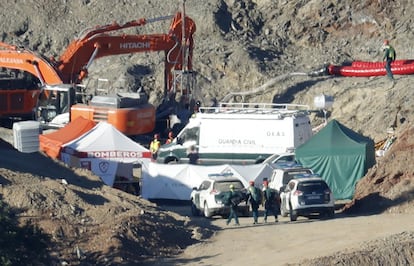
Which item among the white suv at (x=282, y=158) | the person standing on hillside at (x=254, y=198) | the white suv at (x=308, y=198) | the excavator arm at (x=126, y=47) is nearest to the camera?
the person standing on hillside at (x=254, y=198)

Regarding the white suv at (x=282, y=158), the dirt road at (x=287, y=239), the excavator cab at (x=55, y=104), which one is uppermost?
the excavator cab at (x=55, y=104)

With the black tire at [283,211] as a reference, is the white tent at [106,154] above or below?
above

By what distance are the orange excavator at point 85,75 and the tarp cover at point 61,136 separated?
3.09 meters

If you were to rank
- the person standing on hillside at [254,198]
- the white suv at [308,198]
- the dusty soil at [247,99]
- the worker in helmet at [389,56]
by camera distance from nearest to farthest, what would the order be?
1. the dusty soil at [247,99]
2. the person standing on hillside at [254,198]
3. the white suv at [308,198]
4. the worker in helmet at [389,56]

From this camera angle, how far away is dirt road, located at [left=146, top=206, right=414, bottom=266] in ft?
96.6

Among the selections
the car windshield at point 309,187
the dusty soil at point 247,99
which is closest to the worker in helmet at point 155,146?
the dusty soil at point 247,99

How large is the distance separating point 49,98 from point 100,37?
324cm

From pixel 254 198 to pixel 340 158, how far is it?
530 centimetres

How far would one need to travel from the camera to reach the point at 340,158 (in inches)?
1526

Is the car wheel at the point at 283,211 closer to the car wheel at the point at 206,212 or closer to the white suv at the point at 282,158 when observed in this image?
the car wheel at the point at 206,212

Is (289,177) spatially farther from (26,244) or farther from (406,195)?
(26,244)

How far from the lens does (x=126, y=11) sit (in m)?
59.3

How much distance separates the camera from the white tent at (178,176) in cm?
3866

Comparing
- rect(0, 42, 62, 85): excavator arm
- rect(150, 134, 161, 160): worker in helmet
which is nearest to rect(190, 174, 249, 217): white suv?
rect(150, 134, 161, 160): worker in helmet
